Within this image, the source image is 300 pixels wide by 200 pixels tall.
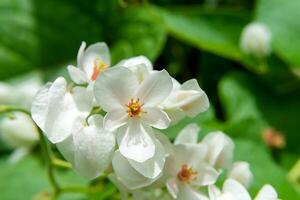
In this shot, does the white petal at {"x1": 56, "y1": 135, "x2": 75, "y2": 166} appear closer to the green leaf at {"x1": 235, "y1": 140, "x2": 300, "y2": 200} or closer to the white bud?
the green leaf at {"x1": 235, "y1": 140, "x2": 300, "y2": 200}

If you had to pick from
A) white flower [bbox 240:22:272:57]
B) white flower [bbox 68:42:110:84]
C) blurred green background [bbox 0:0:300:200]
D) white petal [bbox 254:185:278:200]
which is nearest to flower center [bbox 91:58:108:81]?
white flower [bbox 68:42:110:84]

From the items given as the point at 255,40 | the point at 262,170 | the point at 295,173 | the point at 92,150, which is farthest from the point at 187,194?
the point at 255,40

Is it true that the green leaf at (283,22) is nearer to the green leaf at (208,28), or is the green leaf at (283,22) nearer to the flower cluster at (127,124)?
the green leaf at (208,28)

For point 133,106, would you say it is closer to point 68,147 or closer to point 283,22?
point 68,147

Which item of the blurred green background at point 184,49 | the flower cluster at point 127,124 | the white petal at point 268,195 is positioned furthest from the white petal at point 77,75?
the blurred green background at point 184,49

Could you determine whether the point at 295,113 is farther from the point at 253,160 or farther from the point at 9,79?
the point at 9,79

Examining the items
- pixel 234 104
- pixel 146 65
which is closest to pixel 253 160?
pixel 234 104
